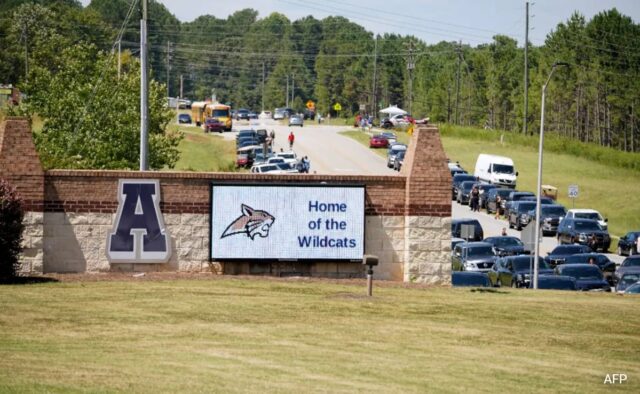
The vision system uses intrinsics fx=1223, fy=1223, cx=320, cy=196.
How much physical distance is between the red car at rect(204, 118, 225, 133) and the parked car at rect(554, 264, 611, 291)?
249ft

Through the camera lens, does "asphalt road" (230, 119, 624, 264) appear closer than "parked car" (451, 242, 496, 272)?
No

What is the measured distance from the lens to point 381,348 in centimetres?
2062

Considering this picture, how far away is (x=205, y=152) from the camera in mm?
98625

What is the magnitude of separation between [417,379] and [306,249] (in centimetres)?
1133

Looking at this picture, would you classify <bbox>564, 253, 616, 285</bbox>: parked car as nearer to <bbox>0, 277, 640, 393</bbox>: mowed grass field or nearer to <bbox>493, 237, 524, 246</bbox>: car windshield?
<bbox>493, 237, 524, 246</bbox>: car windshield

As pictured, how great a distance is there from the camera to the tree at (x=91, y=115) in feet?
174

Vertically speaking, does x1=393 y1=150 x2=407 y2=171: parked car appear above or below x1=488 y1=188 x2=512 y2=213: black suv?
above

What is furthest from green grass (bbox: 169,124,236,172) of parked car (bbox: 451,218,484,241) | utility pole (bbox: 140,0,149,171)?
utility pole (bbox: 140,0,149,171)

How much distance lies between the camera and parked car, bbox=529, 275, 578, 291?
129 feet

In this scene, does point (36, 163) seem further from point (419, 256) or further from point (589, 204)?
point (589, 204)

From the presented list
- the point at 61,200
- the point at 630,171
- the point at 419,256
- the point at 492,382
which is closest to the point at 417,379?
the point at 492,382

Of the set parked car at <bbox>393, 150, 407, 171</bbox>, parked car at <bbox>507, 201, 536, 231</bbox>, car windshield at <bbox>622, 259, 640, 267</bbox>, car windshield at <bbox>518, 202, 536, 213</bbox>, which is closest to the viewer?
car windshield at <bbox>622, 259, 640, 267</bbox>

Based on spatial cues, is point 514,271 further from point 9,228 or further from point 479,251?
point 9,228

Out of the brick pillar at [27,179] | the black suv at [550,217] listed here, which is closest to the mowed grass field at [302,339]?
the brick pillar at [27,179]
